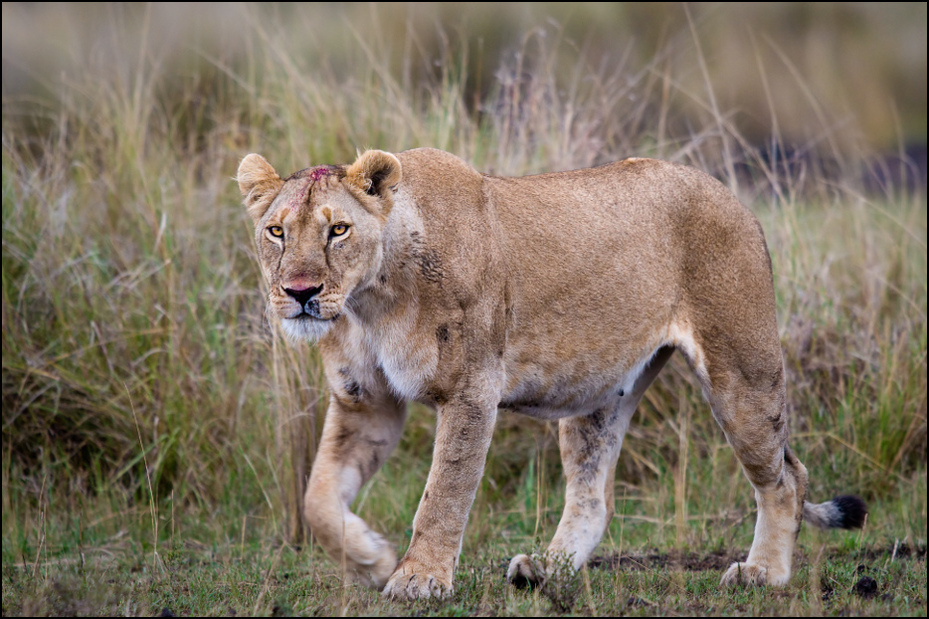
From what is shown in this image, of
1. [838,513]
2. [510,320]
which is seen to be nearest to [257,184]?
[510,320]

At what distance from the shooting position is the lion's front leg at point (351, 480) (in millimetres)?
4414

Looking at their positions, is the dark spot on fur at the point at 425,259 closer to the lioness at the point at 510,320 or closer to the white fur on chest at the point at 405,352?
the lioness at the point at 510,320

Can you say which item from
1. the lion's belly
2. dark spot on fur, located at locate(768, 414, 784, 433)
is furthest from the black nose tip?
dark spot on fur, located at locate(768, 414, 784, 433)

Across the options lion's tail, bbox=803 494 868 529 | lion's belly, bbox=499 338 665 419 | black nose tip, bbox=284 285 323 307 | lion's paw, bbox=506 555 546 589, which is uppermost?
black nose tip, bbox=284 285 323 307

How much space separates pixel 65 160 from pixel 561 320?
4871 millimetres

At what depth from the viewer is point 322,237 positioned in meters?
4.27

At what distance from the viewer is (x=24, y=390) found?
7043mm

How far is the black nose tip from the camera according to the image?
416cm

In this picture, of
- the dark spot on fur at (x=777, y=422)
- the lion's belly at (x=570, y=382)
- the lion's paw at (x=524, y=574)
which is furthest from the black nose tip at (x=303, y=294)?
the dark spot on fur at (x=777, y=422)

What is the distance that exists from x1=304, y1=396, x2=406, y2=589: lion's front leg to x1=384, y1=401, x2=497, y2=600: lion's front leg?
107 mm

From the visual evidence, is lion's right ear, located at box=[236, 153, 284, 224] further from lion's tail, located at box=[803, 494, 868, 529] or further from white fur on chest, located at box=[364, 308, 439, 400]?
lion's tail, located at box=[803, 494, 868, 529]

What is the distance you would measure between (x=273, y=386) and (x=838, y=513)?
10.6 ft

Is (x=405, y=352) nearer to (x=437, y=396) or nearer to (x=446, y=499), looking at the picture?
(x=437, y=396)

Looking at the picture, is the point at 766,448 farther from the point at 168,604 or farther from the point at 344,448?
the point at 168,604
